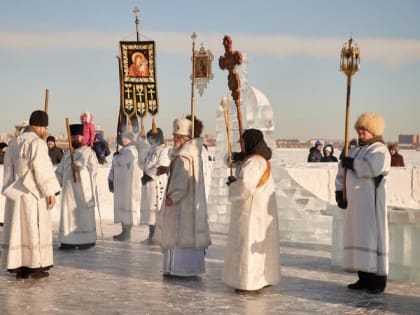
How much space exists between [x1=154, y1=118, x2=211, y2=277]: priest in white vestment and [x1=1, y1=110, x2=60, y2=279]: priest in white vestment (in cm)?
135

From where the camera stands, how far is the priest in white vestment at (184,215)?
363 inches

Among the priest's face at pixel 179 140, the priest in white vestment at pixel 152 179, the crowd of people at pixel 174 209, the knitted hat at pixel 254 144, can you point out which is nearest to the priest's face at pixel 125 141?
the priest in white vestment at pixel 152 179

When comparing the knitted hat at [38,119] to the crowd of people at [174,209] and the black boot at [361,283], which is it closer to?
the crowd of people at [174,209]

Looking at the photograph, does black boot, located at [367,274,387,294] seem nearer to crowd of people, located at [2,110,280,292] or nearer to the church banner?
crowd of people, located at [2,110,280,292]

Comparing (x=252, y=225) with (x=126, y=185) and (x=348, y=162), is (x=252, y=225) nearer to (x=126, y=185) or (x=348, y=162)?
(x=348, y=162)

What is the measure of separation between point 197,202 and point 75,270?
1.89m

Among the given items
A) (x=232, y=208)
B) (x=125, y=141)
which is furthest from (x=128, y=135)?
(x=232, y=208)

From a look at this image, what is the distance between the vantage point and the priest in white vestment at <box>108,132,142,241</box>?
43.9ft

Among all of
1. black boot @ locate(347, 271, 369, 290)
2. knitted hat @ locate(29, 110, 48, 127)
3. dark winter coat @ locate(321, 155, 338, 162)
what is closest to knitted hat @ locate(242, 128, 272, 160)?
black boot @ locate(347, 271, 369, 290)

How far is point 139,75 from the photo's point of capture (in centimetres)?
1387

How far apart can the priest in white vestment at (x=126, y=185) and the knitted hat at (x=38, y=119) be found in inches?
156

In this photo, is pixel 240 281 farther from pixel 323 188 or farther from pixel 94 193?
pixel 323 188

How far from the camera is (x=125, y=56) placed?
13922mm

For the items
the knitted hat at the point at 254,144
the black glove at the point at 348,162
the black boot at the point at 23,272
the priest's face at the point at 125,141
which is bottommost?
the black boot at the point at 23,272
